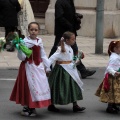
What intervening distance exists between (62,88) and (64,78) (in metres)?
0.15

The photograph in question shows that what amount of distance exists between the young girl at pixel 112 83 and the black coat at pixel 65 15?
2.98 meters

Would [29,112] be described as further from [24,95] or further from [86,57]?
[86,57]

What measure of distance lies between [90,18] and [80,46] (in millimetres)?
2379

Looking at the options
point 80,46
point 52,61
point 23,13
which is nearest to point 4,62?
point 23,13

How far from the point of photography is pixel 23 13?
14.5 metres

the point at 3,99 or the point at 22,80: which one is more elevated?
the point at 22,80

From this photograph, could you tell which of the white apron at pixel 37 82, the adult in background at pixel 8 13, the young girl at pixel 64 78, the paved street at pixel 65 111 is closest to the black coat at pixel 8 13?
the adult in background at pixel 8 13

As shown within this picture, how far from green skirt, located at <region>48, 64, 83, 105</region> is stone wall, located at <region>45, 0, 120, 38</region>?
33.0ft

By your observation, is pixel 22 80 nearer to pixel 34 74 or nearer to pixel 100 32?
pixel 34 74

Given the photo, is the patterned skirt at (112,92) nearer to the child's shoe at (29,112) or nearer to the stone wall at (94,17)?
the child's shoe at (29,112)

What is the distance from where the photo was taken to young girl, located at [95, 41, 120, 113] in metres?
7.51

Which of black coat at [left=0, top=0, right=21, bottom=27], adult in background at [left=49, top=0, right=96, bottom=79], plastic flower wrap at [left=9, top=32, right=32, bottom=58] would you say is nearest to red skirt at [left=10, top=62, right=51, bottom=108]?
plastic flower wrap at [left=9, top=32, right=32, bottom=58]

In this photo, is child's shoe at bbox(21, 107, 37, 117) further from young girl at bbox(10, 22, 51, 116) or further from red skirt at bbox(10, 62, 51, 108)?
red skirt at bbox(10, 62, 51, 108)

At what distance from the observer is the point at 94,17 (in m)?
17.4
